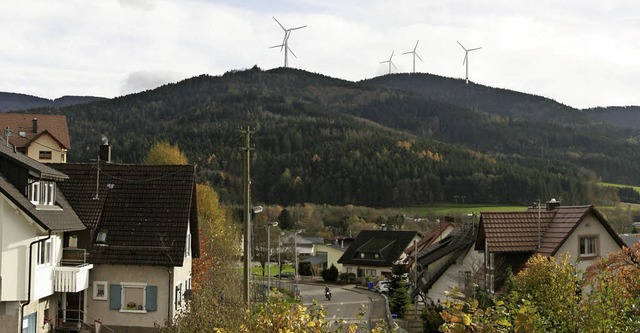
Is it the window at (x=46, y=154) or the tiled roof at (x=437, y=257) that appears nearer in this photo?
the tiled roof at (x=437, y=257)

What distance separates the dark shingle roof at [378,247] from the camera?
11857 cm

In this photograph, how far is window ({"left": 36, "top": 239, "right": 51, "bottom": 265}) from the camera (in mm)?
33312

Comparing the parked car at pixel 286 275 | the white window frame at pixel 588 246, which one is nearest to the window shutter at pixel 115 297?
the white window frame at pixel 588 246

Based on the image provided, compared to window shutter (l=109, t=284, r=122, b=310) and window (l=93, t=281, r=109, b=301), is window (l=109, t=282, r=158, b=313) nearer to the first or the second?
window shutter (l=109, t=284, r=122, b=310)

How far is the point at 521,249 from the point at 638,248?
14.1 metres

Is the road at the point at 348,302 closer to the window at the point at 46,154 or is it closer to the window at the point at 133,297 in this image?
the window at the point at 133,297

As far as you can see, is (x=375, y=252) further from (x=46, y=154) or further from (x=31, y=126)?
(x=31, y=126)

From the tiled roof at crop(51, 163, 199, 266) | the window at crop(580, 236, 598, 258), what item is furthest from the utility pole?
the window at crop(580, 236, 598, 258)

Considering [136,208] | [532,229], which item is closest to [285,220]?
[532,229]

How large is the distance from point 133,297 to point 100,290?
1.59 meters

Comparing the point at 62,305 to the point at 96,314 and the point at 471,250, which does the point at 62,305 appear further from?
the point at 471,250

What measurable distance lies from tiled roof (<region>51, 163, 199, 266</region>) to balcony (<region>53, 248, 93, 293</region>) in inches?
36.5

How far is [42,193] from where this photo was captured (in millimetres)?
34531

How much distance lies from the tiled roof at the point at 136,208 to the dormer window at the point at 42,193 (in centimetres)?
252
